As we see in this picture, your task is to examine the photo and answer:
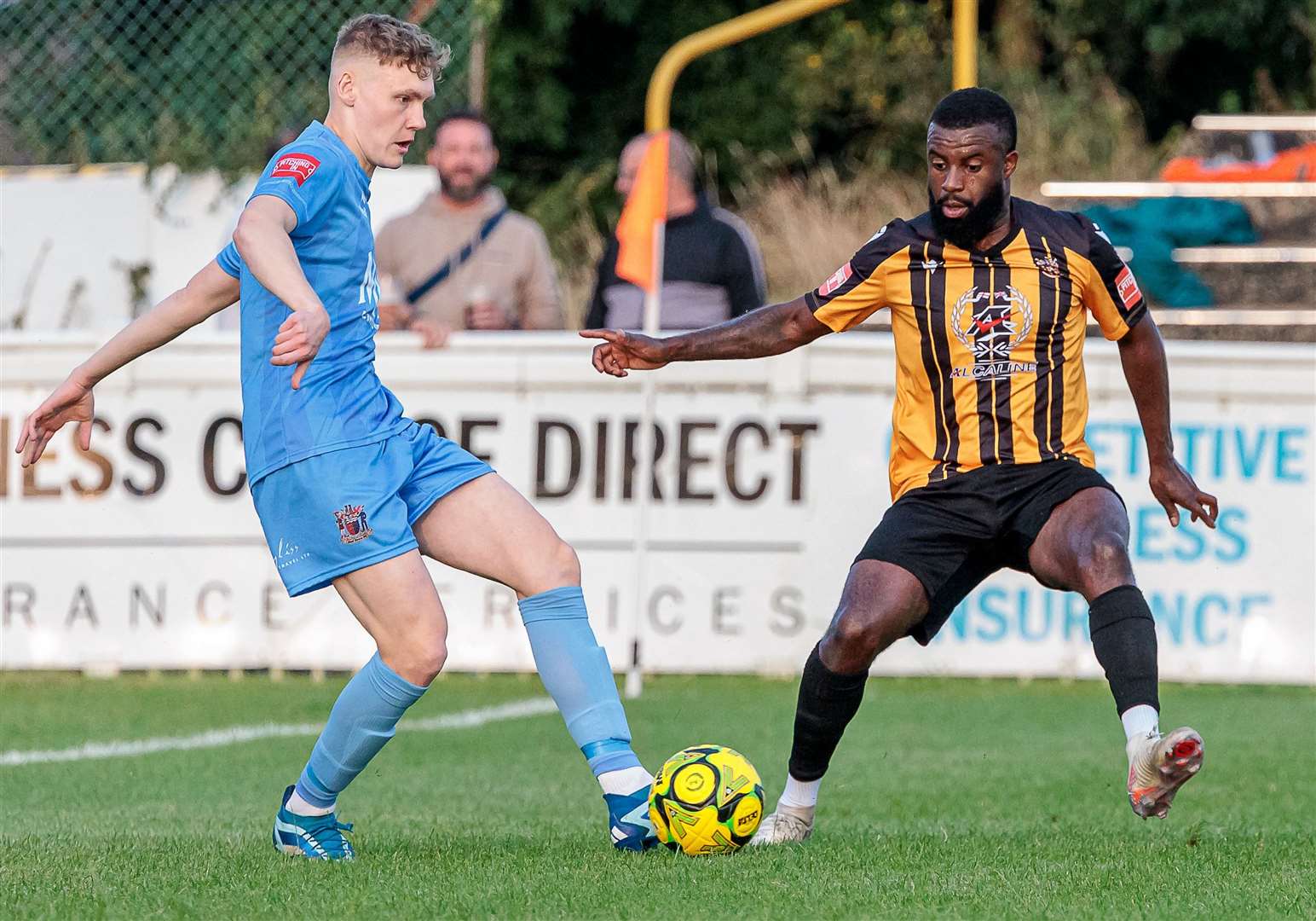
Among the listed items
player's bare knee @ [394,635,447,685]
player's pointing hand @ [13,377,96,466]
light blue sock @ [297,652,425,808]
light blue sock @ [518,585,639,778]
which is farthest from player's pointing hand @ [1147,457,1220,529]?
player's pointing hand @ [13,377,96,466]

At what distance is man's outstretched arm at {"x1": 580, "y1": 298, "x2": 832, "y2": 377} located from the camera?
19.2 feet

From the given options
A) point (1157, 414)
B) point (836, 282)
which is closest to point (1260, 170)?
point (1157, 414)

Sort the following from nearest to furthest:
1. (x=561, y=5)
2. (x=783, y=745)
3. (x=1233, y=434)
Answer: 1. (x=783, y=745)
2. (x=1233, y=434)
3. (x=561, y=5)

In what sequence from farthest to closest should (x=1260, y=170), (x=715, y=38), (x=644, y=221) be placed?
1. (x=1260, y=170)
2. (x=715, y=38)
3. (x=644, y=221)

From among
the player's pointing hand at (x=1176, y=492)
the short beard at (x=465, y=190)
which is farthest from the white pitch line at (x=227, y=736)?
the player's pointing hand at (x=1176, y=492)

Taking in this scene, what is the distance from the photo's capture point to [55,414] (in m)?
5.50

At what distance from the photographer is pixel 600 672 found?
548 centimetres

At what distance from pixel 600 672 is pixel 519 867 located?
617 mm

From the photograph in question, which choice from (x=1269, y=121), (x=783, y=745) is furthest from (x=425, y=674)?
(x=1269, y=121)

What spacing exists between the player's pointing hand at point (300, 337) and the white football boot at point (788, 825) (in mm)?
1927

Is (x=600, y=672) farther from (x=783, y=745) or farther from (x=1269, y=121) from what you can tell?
(x=1269, y=121)

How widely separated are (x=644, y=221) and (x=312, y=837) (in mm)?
5571

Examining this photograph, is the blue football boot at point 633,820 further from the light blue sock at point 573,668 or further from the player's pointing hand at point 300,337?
the player's pointing hand at point 300,337

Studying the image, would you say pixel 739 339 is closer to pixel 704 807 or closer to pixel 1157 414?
pixel 1157 414
